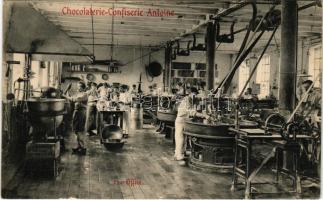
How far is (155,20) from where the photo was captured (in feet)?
33.6

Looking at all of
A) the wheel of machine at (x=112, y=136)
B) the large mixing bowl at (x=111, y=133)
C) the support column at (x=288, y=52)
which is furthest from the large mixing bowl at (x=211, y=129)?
the large mixing bowl at (x=111, y=133)

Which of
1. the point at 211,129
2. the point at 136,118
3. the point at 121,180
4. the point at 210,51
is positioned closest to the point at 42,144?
the point at 121,180

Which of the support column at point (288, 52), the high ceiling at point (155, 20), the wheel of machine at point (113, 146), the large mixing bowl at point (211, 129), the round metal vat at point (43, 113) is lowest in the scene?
the wheel of machine at point (113, 146)

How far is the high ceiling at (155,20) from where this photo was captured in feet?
27.3

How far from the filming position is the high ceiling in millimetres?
8312

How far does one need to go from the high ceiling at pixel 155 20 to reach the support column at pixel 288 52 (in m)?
0.78

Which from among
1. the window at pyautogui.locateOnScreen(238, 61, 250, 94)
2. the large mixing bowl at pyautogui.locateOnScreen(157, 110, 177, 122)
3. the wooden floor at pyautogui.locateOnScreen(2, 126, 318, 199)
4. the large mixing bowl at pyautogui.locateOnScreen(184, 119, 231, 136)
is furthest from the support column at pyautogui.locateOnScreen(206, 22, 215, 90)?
the window at pyautogui.locateOnScreen(238, 61, 250, 94)

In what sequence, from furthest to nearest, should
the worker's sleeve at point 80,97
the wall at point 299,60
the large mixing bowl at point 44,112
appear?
the wall at point 299,60
the worker's sleeve at point 80,97
the large mixing bowl at point 44,112

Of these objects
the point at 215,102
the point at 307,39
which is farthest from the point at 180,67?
the point at 215,102

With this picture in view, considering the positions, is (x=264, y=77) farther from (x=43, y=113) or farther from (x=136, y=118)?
(x=43, y=113)

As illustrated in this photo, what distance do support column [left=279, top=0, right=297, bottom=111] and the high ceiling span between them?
78cm

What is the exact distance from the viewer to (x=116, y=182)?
509 centimetres

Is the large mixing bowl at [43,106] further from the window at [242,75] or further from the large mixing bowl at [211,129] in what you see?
the window at [242,75]

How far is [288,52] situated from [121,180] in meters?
3.05
